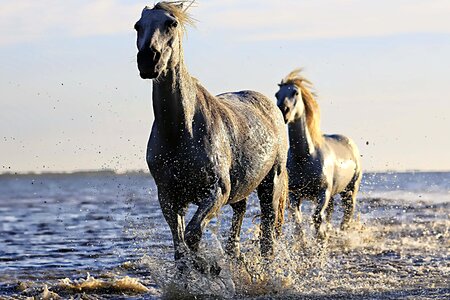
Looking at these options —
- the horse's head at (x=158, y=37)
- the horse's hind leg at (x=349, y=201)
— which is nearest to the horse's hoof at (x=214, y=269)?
the horse's head at (x=158, y=37)

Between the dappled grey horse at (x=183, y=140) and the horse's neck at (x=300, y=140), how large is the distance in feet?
15.4

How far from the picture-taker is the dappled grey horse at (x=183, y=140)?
20.2 ft

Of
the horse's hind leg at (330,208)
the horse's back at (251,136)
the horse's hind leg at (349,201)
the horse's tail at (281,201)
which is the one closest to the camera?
the horse's back at (251,136)

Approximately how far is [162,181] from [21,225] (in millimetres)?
11458

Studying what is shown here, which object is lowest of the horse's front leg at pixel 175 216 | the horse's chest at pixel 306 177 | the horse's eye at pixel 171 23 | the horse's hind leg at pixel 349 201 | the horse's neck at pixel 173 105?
the horse's hind leg at pixel 349 201

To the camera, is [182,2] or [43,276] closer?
[182,2]

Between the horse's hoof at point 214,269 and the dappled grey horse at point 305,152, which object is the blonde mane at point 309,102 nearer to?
the dappled grey horse at point 305,152

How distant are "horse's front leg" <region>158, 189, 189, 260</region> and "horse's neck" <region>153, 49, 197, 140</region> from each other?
47cm

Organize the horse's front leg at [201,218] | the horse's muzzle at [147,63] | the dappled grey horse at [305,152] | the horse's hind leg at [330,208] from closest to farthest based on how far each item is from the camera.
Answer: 1. the horse's muzzle at [147,63]
2. the horse's front leg at [201,218]
3. the dappled grey horse at [305,152]
4. the horse's hind leg at [330,208]

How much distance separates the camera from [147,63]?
231 inches

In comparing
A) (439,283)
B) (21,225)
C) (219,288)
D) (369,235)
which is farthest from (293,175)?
(21,225)

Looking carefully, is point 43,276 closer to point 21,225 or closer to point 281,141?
point 281,141

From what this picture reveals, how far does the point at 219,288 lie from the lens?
668 cm

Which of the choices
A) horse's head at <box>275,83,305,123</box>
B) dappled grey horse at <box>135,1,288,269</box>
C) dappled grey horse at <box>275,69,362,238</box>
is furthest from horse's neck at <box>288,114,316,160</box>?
dappled grey horse at <box>135,1,288,269</box>
